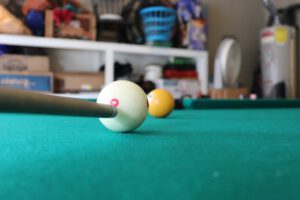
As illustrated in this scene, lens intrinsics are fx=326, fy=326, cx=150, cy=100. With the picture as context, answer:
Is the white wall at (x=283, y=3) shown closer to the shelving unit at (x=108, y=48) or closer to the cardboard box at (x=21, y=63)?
the shelving unit at (x=108, y=48)

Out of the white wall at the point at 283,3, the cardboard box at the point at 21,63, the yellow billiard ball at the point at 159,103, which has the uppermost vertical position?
the white wall at the point at 283,3

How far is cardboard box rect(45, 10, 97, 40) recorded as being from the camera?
2840mm

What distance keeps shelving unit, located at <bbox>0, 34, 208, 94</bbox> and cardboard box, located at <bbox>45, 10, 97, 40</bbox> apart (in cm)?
7

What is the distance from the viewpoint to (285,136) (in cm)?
85

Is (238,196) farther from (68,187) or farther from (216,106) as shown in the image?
(216,106)

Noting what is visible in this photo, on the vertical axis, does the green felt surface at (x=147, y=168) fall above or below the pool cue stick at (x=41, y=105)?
below

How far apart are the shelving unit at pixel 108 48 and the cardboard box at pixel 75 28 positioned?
0.23 feet

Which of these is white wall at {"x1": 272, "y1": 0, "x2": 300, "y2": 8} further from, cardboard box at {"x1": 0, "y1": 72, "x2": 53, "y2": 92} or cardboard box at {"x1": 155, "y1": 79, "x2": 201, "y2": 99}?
cardboard box at {"x1": 0, "y1": 72, "x2": 53, "y2": 92}

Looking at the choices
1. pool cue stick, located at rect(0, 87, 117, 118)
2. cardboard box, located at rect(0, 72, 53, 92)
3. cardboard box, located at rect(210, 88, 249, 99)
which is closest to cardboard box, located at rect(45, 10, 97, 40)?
cardboard box, located at rect(0, 72, 53, 92)

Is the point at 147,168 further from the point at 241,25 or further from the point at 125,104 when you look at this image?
the point at 241,25

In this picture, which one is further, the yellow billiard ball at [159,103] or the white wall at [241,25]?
the white wall at [241,25]

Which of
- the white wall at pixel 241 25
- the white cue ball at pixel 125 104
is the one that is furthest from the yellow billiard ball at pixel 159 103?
the white wall at pixel 241 25

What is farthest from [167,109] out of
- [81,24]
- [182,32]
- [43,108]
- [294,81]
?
[294,81]

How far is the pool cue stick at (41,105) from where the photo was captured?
371 millimetres
